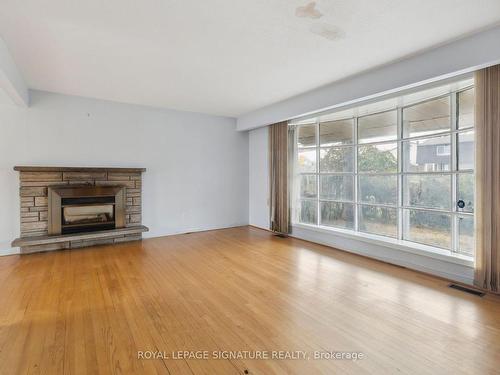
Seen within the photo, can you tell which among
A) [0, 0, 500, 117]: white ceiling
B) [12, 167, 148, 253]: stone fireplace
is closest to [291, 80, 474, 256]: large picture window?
[0, 0, 500, 117]: white ceiling

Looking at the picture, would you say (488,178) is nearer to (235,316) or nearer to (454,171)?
(454,171)

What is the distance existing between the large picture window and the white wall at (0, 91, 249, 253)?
180 cm

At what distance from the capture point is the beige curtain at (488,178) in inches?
108

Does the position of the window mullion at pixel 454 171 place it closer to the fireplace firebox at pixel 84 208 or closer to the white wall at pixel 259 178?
the white wall at pixel 259 178

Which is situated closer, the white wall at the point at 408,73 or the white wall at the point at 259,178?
the white wall at the point at 408,73

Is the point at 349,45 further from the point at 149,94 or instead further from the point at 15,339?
the point at 15,339

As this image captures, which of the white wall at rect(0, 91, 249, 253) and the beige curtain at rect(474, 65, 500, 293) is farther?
the white wall at rect(0, 91, 249, 253)

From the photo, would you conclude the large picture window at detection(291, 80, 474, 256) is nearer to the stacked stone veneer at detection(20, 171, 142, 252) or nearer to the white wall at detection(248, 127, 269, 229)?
the white wall at detection(248, 127, 269, 229)

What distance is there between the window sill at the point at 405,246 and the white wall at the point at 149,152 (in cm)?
253

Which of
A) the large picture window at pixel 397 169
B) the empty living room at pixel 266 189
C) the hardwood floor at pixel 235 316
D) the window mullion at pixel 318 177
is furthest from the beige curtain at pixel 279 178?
the hardwood floor at pixel 235 316

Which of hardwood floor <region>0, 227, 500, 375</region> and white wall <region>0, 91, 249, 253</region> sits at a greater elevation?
white wall <region>0, 91, 249, 253</region>

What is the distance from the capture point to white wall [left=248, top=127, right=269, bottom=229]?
6.27 metres

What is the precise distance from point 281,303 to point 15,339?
2199 mm

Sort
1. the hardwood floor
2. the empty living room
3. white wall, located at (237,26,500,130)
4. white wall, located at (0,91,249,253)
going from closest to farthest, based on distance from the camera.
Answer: the hardwood floor → the empty living room → white wall, located at (237,26,500,130) → white wall, located at (0,91,249,253)
